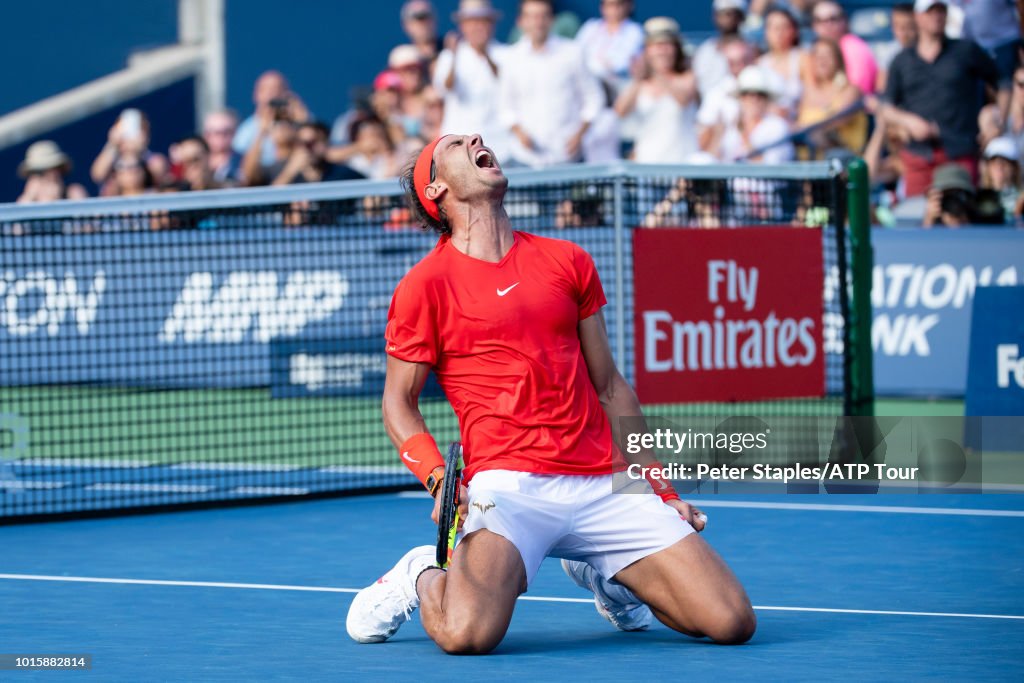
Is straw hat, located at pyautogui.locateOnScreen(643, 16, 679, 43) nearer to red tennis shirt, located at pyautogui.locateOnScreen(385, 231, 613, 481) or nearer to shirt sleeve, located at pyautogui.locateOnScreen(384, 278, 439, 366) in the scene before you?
red tennis shirt, located at pyautogui.locateOnScreen(385, 231, 613, 481)

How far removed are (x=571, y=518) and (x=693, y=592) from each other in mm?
446

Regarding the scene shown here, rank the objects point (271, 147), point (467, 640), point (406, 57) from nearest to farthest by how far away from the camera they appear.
Result: point (467, 640)
point (406, 57)
point (271, 147)

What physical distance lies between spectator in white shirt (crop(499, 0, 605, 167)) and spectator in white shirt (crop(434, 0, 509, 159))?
0.58 feet

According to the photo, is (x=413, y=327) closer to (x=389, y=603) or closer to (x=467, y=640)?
(x=389, y=603)

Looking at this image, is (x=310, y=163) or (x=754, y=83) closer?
(x=754, y=83)

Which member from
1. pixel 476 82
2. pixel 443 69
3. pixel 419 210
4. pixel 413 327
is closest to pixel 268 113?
pixel 443 69

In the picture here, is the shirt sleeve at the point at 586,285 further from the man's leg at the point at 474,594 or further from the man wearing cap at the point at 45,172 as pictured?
the man wearing cap at the point at 45,172

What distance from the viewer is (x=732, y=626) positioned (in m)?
5.48

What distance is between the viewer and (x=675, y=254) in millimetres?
9164

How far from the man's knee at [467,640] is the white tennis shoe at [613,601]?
0.49 meters

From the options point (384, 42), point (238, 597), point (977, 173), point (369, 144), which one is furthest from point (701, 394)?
point (384, 42)

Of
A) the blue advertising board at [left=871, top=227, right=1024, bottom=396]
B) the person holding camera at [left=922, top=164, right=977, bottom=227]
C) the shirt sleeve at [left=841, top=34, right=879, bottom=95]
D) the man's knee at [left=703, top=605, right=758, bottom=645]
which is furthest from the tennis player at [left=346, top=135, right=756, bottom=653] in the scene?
the shirt sleeve at [left=841, top=34, right=879, bottom=95]

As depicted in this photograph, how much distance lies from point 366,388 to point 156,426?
150cm

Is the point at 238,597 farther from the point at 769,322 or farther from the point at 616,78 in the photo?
the point at 616,78
